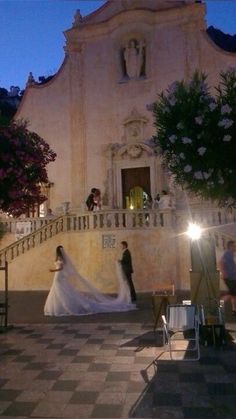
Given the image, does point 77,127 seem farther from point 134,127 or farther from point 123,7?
point 123,7

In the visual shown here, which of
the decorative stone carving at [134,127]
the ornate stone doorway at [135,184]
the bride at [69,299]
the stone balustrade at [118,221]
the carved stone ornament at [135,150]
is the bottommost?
the bride at [69,299]

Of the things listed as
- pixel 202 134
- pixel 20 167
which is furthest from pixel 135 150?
pixel 202 134

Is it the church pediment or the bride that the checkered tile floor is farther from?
the church pediment

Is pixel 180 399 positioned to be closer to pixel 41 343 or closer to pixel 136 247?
pixel 41 343

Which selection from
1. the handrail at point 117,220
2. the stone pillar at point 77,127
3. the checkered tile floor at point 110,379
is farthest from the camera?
the stone pillar at point 77,127

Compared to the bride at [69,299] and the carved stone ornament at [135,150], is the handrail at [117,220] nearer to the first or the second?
the bride at [69,299]

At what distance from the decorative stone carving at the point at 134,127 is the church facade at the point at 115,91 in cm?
5

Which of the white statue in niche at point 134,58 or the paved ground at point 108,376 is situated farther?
the white statue in niche at point 134,58

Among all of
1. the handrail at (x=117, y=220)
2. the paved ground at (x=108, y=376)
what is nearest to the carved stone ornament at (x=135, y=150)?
the handrail at (x=117, y=220)

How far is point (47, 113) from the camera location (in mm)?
21641

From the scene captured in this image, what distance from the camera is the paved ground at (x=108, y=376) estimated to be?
15.1ft

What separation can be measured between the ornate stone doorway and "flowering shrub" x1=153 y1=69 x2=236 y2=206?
13.7 m

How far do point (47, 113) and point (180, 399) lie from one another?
61.5 ft

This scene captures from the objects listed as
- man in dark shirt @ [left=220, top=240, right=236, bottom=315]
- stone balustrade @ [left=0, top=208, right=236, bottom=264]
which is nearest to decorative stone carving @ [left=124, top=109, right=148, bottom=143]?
stone balustrade @ [left=0, top=208, right=236, bottom=264]
